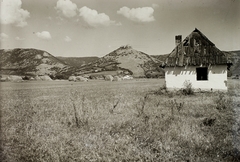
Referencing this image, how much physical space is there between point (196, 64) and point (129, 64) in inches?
1851

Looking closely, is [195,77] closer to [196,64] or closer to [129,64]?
[196,64]

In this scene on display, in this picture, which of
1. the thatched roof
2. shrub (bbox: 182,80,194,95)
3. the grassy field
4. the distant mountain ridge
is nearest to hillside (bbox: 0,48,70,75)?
the distant mountain ridge

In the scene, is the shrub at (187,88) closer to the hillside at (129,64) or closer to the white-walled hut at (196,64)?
the white-walled hut at (196,64)

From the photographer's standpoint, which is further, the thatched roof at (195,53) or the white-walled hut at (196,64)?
the thatched roof at (195,53)

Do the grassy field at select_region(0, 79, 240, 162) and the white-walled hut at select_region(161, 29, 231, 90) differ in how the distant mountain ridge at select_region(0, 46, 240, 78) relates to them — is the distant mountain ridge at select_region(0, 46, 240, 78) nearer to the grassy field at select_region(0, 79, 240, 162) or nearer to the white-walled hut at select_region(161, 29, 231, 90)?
the white-walled hut at select_region(161, 29, 231, 90)

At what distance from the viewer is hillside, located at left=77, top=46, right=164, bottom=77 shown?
56688 mm

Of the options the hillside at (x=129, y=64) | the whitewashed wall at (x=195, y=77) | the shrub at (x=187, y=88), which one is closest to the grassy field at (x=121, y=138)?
the shrub at (x=187, y=88)

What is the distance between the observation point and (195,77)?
49.8ft

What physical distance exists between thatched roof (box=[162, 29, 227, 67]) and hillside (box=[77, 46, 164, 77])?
36610 millimetres

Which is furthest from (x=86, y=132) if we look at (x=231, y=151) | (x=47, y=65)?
(x=47, y=65)

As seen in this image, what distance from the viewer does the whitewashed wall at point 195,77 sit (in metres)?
14.7

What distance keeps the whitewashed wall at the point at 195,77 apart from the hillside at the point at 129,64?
37.3 m

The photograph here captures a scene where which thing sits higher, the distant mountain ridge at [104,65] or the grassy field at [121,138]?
the distant mountain ridge at [104,65]

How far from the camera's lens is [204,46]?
623 inches
